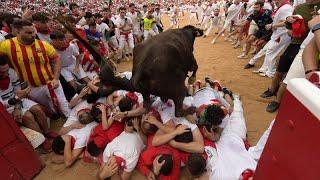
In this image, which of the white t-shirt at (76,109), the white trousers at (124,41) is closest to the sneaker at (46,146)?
the white t-shirt at (76,109)

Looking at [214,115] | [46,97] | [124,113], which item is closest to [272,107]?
[214,115]

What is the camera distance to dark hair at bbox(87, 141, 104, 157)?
3799 millimetres

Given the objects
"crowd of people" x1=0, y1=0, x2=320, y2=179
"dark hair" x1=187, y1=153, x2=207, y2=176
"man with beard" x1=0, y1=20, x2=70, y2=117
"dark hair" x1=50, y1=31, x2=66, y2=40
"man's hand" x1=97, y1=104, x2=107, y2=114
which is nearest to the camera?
"dark hair" x1=187, y1=153, x2=207, y2=176

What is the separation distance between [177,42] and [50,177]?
2.28 m

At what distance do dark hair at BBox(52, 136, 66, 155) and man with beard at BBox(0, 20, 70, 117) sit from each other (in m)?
1.08

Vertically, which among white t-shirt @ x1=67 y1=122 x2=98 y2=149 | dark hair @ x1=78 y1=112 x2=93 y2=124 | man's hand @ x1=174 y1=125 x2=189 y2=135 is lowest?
white t-shirt @ x1=67 y1=122 x2=98 y2=149

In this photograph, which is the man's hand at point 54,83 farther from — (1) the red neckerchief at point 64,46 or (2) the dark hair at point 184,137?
(2) the dark hair at point 184,137

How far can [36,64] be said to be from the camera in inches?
183

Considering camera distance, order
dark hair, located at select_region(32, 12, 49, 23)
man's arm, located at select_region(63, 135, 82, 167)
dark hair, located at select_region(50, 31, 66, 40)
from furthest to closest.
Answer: dark hair, located at select_region(32, 12, 49, 23) → dark hair, located at select_region(50, 31, 66, 40) → man's arm, located at select_region(63, 135, 82, 167)

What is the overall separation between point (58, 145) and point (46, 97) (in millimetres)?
1269

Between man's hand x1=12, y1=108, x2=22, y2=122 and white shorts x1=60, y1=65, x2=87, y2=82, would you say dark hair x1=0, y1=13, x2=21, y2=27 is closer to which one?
white shorts x1=60, y1=65, x2=87, y2=82

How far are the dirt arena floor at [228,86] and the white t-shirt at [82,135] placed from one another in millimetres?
241

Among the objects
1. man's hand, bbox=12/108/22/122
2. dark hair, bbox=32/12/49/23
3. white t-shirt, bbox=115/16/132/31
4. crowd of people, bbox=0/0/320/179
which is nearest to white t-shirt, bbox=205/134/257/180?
crowd of people, bbox=0/0/320/179

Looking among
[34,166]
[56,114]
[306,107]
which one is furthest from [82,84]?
[306,107]
